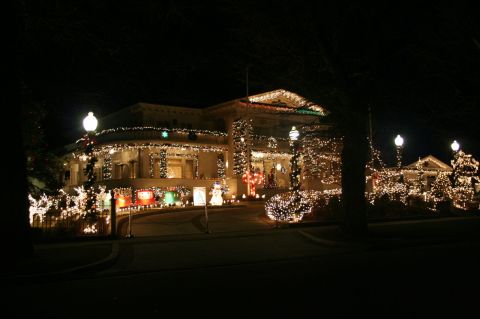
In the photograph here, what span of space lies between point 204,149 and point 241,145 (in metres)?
2.45

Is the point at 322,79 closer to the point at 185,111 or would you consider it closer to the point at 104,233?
the point at 104,233

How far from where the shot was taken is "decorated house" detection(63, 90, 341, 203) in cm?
3127

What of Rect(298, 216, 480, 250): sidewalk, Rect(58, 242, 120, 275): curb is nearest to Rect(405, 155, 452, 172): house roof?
Rect(298, 216, 480, 250): sidewalk

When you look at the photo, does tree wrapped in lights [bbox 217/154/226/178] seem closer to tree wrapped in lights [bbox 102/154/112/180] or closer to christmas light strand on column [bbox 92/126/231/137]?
christmas light strand on column [bbox 92/126/231/137]

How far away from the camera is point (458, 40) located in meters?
18.9

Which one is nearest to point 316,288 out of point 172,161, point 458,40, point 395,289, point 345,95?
point 395,289

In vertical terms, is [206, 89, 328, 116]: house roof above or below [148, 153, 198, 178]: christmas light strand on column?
above

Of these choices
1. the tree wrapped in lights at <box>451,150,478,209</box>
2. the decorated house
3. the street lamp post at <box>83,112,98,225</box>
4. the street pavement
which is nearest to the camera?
the street pavement

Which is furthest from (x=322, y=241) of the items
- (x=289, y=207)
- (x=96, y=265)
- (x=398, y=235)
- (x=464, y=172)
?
(x=464, y=172)

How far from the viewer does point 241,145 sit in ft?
110

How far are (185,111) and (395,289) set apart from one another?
2732 centimetres

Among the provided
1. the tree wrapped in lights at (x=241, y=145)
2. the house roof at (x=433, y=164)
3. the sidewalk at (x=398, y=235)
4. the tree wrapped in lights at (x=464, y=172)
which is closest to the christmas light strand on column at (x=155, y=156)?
the tree wrapped in lights at (x=241, y=145)

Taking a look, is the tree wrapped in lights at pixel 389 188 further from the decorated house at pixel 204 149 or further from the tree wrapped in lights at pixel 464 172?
the tree wrapped in lights at pixel 464 172

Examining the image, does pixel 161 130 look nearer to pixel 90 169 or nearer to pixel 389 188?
pixel 90 169
